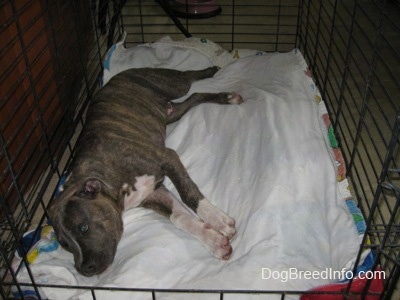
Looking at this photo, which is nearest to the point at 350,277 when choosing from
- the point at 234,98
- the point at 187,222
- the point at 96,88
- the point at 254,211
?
the point at 254,211

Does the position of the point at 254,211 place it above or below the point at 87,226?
below

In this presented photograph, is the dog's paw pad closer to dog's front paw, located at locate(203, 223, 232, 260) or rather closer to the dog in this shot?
the dog

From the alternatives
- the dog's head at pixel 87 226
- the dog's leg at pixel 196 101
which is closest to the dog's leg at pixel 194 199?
the dog's head at pixel 87 226

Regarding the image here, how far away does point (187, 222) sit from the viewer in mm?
2357

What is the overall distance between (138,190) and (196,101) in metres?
1.09

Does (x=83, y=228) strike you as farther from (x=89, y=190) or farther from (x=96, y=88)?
(x=96, y=88)

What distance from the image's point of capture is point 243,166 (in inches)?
104

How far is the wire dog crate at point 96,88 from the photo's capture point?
6.13ft

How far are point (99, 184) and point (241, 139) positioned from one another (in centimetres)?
105

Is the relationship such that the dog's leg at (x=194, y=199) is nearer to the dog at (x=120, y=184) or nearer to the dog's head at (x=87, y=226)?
the dog at (x=120, y=184)

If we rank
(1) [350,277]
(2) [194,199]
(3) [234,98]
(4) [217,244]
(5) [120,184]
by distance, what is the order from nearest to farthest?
(1) [350,277] → (4) [217,244] → (5) [120,184] → (2) [194,199] → (3) [234,98]

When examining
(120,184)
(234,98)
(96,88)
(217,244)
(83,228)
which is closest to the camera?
(83,228)

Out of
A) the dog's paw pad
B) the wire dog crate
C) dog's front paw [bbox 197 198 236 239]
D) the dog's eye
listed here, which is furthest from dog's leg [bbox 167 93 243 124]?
the dog's eye

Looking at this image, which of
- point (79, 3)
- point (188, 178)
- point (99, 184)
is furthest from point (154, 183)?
point (79, 3)
